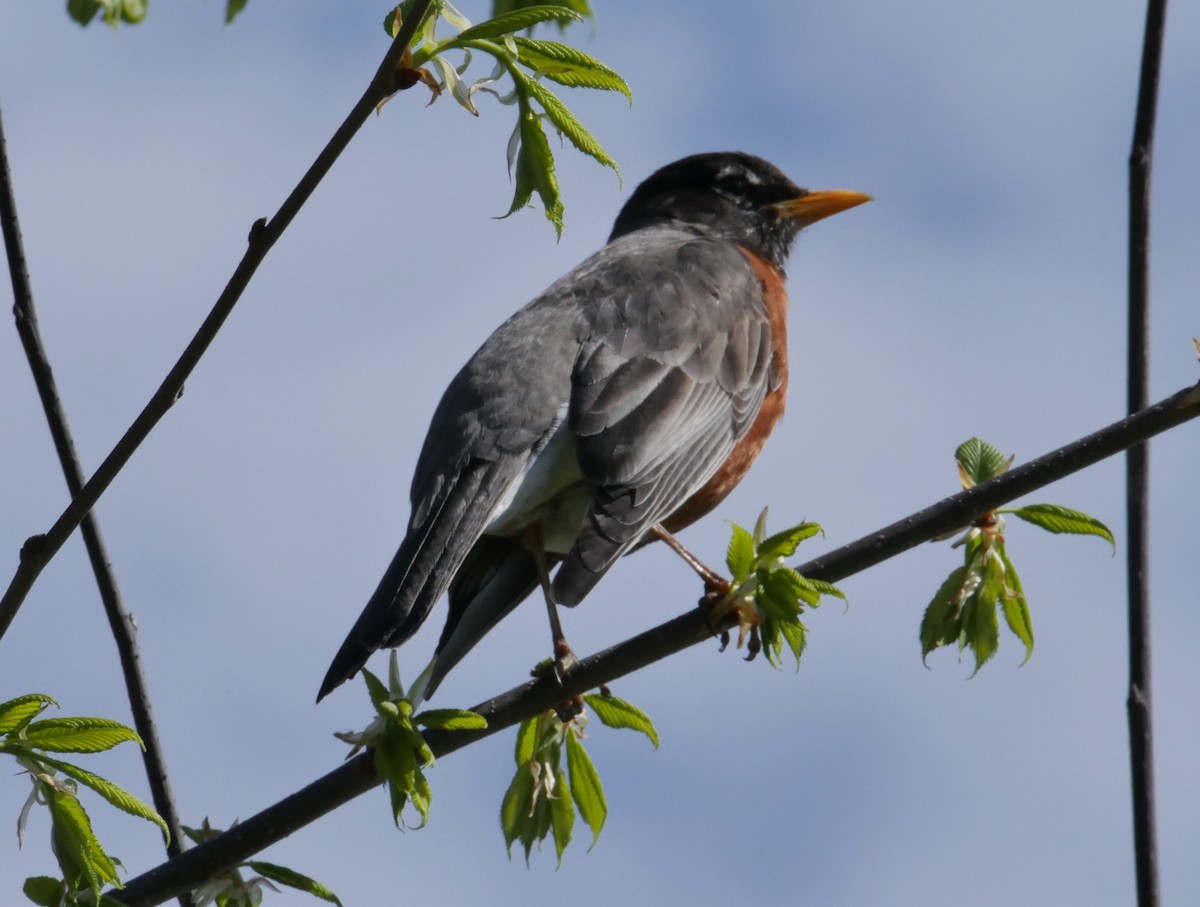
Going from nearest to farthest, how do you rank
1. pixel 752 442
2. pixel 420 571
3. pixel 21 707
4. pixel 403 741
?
1. pixel 21 707
2. pixel 403 741
3. pixel 420 571
4. pixel 752 442

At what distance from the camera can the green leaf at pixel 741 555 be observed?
2379 millimetres

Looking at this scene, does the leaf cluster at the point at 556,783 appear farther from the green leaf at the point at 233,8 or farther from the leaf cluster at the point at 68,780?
the green leaf at the point at 233,8

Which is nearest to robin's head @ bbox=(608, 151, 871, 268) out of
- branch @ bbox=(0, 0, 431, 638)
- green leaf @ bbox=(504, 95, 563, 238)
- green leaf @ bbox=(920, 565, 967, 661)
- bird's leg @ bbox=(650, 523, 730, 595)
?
bird's leg @ bbox=(650, 523, 730, 595)

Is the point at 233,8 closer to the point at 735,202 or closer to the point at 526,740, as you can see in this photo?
the point at 526,740

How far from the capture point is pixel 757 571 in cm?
238

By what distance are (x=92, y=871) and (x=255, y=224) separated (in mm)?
949

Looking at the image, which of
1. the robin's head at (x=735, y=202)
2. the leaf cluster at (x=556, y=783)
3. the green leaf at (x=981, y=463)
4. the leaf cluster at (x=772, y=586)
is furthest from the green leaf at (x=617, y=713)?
the robin's head at (x=735, y=202)

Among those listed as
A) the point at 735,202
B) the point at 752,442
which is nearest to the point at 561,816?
the point at 752,442

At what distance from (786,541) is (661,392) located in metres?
1.61

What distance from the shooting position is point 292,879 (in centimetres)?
230

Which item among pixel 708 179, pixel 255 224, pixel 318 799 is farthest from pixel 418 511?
pixel 708 179

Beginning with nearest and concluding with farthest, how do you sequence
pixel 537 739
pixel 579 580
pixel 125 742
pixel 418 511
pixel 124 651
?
pixel 125 742
pixel 124 651
pixel 537 739
pixel 579 580
pixel 418 511

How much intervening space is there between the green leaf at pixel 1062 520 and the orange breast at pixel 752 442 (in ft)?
4.86

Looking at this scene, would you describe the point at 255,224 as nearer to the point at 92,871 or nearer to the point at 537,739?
the point at 92,871
